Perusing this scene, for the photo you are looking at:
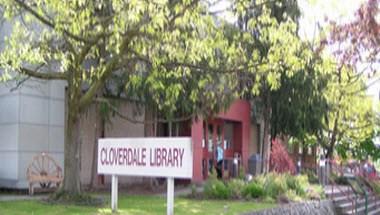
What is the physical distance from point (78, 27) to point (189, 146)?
3174mm

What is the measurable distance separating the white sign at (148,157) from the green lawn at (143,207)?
1.15m

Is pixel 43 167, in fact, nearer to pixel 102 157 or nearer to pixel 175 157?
pixel 102 157

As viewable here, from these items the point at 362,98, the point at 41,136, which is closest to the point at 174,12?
the point at 41,136

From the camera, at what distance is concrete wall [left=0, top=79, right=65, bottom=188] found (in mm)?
15938

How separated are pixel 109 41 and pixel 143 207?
3628 mm

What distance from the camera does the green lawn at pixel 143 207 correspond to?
11.3 m

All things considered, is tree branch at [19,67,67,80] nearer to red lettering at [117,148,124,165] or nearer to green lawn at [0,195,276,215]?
green lawn at [0,195,276,215]

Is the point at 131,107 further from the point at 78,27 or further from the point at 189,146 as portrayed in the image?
the point at 189,146

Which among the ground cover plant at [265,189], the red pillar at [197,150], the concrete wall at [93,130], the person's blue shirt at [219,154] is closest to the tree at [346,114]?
the person's blue shirt at [219,154]

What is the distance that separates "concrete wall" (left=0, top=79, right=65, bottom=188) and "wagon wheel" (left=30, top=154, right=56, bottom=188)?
205 millimetres

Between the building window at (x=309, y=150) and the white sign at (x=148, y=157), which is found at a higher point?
the building window at (x=309, y=150)

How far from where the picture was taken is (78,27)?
10.5 metres

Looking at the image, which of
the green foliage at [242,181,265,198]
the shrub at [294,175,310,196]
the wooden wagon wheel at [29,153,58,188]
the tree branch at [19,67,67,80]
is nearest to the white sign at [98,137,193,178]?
the tree branch at [19,67,67,80]

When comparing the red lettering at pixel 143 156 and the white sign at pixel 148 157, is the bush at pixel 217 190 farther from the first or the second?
the red lettering at pixel 143 156
